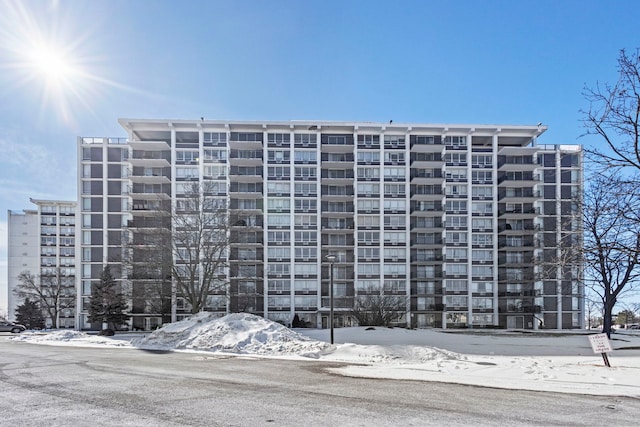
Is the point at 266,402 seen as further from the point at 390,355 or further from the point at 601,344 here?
the point at 601,344

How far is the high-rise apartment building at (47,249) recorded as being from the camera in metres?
92.3

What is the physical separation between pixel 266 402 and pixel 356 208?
5901 centimetres

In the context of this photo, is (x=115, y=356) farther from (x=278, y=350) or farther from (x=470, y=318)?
(x=470, y=318)

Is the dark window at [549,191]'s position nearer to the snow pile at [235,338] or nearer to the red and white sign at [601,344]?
the snow pile at [235,338]

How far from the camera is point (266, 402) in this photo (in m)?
9.71

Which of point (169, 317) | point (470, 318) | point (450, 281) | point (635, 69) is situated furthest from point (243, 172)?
point (635, 69)

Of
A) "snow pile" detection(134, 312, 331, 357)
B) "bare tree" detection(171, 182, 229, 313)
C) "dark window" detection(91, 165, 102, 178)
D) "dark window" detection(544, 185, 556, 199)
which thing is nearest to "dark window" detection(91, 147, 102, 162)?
"dark window" detection(91, 165, 102, 178)

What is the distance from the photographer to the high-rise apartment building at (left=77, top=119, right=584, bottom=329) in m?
66.4

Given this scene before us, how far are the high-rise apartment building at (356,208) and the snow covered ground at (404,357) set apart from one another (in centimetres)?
3568

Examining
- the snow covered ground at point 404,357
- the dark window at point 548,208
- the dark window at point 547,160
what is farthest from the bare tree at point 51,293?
the dark window at point 547,160

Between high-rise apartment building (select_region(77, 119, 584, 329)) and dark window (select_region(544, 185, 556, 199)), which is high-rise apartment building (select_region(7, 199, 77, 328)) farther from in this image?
dark window (select_region(544, 185, 556, 199))

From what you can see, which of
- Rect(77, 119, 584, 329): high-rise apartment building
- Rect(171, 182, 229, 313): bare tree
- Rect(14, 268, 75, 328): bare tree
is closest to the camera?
Rect(171, 182, 229, 313): bare tree

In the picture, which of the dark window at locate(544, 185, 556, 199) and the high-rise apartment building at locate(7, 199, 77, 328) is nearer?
the dark window at locate(544, 185, 556, 199)

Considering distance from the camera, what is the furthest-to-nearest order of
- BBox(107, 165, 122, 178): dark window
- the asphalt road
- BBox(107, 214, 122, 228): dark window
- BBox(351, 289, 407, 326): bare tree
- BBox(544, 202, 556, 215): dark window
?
1. BBox(544, 202, 556, 215): dark window
2. BBox(107, 165, 122, 178): dark window
3. BBox(107, 214, 122, 228): dark window
4. BBox(351, 289, 407, 326): bare tree
5. the asphalt road
